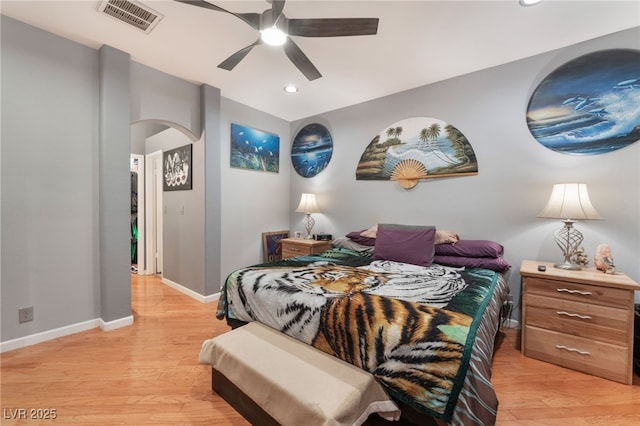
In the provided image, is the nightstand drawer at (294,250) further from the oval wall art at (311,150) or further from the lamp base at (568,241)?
the lamp base at (568,241)

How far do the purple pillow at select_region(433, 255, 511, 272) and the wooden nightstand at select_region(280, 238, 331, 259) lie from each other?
61.0 inches

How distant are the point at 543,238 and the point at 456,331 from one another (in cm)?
199

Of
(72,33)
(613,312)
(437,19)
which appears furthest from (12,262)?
(613,312)

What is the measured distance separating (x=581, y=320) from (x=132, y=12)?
13.6 feet

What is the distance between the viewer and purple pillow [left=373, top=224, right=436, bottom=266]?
2.59m

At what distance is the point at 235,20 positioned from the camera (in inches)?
83.9

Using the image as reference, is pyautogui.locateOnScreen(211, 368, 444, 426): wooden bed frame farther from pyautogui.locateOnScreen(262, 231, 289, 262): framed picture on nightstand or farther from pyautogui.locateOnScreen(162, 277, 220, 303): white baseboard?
pyautogui.locateOnScreen(262, 231, 289, 262): framed picture on nightstand

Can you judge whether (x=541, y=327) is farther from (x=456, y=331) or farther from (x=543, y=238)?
(x=456, y=331)

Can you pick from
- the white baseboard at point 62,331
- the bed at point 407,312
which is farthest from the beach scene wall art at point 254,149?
the white baseboard at point 62,331

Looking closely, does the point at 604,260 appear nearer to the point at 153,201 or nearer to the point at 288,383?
the point at 288,383

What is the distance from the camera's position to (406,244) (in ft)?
8.80

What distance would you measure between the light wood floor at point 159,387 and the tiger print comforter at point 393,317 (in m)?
0.47

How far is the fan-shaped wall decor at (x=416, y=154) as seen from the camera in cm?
297

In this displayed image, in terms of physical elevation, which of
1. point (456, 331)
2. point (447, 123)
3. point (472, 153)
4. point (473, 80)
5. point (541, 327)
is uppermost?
point (473, 80)
